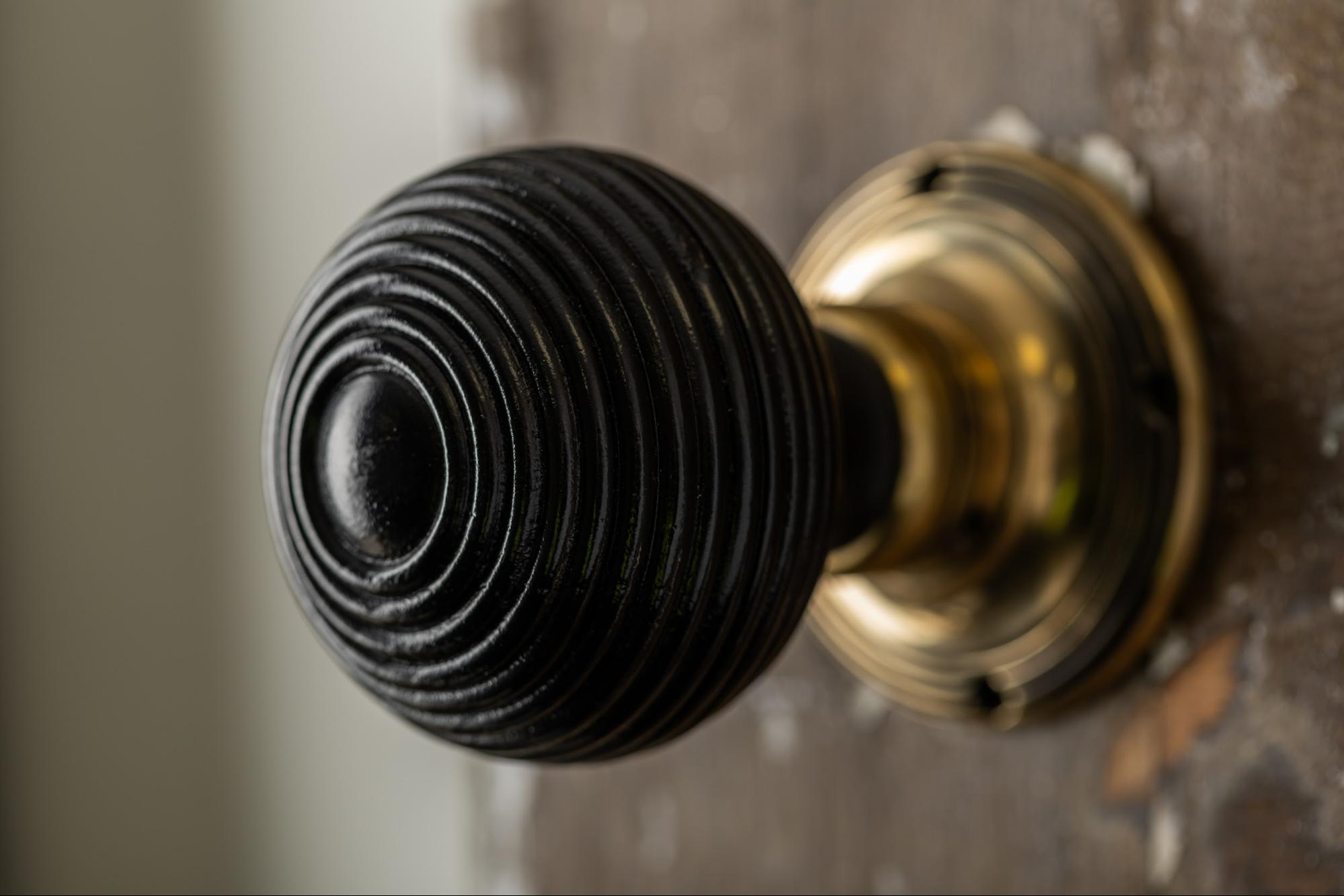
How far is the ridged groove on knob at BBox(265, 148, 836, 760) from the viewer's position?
0.16 metres

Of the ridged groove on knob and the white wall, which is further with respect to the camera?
the white wall

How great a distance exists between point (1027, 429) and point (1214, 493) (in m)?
0.03

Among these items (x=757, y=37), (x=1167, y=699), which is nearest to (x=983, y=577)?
(x=1167, y=699)

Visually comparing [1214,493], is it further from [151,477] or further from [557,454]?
[151,477]

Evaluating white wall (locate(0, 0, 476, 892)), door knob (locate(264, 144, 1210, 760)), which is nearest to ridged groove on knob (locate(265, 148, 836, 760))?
door knob (locate(264, 144, 1210, 760))

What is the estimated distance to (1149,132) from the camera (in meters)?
0.24

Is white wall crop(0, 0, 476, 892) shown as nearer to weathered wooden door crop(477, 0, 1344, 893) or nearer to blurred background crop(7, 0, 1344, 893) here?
blurred background crop(7, 0, 1344, 893)

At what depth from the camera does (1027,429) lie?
245 mm

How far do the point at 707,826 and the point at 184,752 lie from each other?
31cm

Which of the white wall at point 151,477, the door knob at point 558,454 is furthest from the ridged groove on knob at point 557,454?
the white wall at point 151,477

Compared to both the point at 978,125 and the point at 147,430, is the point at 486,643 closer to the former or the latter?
the point at 978,125

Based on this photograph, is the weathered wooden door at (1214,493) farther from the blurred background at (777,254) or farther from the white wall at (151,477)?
the white wall at (151,477)

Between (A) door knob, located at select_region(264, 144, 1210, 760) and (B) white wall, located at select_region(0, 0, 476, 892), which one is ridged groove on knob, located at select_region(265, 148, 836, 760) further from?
(B) white wall, located at select_region(0, 0, 476, 892)

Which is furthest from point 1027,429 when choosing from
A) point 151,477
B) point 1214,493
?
point 151,477
